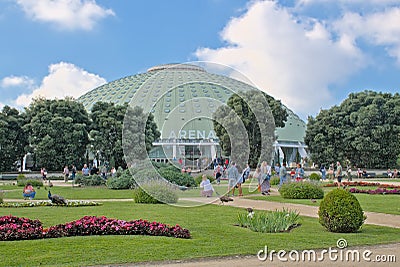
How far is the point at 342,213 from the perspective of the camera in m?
11.5

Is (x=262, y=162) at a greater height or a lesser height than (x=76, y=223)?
greater

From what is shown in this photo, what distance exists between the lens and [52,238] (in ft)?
34.5

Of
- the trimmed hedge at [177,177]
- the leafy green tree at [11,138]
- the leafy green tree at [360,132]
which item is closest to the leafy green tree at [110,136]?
the leafy green tree at [11,138]

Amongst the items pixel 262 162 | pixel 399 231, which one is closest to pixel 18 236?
pixel 399 231

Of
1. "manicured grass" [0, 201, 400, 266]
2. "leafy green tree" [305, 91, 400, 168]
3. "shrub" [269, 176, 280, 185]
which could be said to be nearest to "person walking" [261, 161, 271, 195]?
"shrub" [269, 176, 280, 185]

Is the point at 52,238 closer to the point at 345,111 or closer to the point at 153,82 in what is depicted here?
the point at 345,111

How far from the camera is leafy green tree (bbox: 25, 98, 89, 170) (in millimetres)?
48594

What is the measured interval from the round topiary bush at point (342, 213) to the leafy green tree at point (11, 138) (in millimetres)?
43465

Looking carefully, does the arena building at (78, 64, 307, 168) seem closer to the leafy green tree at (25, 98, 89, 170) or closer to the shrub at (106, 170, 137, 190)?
the leafy green tree at (25, 98, 89, 170)

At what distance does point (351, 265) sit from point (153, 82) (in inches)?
2809

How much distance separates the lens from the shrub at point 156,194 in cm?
1917

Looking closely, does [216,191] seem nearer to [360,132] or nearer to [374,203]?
[374,203]

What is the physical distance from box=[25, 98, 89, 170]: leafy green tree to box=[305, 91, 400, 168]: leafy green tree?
2488cm

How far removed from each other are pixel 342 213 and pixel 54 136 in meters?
41.4
